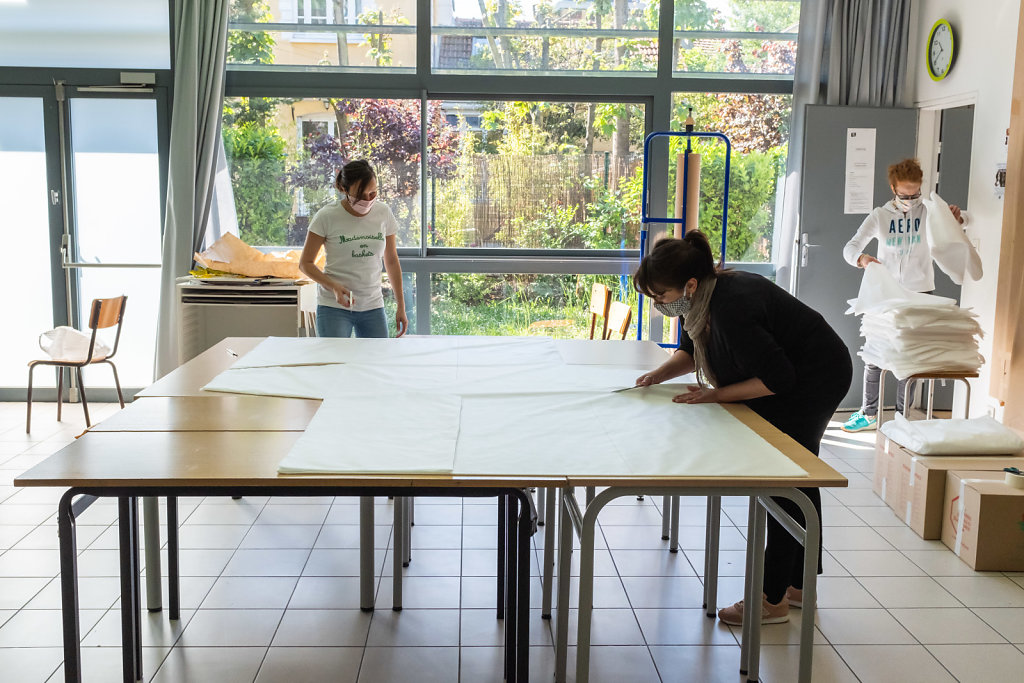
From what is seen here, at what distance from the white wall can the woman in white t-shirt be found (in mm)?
2999

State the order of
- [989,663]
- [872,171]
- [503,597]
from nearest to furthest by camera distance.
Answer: [989,663] < [503,597] < [872,171]

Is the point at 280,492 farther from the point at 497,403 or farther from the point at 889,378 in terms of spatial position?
the point at 889,378

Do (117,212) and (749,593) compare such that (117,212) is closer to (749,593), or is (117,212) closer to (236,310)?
(236,310)

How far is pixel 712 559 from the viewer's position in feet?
9.20

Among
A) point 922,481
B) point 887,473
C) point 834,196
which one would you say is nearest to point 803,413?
point 922,481

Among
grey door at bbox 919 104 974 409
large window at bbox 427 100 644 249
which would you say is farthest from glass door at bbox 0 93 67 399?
grey door at bbox 919 104 974 409

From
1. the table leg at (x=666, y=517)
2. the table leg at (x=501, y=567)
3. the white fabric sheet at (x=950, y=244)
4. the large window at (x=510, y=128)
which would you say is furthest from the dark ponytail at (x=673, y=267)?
the large window at (x=510, y=128)

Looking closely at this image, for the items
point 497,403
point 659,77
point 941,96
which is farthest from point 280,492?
point 941,96

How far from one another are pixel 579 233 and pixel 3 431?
3.45 meters

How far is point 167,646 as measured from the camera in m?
2.60

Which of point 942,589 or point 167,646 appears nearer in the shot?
point 167,646

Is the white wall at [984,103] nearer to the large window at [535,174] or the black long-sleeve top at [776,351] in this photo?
the large window at [535,174]

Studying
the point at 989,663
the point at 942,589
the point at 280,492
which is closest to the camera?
the point at 280,492

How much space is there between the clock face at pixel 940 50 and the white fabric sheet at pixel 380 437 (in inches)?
150
